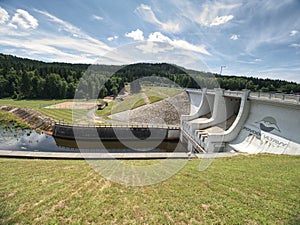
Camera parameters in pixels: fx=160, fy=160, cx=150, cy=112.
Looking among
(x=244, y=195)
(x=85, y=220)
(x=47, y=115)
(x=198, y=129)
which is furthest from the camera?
(x=47, y=115)

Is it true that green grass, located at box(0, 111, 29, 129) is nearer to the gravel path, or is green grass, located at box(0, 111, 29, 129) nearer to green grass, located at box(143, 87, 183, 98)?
the gravel path

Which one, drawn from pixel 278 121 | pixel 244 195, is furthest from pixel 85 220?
pixel 278 121

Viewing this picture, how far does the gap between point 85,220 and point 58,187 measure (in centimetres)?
185

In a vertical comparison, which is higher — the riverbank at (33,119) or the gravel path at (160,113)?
the gravel path at (160,113)

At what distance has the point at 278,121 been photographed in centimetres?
1298

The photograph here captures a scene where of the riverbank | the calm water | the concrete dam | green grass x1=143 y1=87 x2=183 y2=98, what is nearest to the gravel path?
green grass x1=143 y1=87 x2=183 y2=98

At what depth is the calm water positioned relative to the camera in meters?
17.3

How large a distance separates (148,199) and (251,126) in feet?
48.0

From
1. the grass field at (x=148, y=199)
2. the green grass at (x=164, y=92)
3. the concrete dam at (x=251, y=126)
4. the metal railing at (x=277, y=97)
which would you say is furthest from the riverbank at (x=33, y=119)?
the metal railing at (x=277, y=97)

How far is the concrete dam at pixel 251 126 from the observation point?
1179cm

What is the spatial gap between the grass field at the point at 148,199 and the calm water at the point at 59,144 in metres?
12.5

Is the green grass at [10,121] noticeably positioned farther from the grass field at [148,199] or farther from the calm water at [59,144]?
the grass field at [148,199]

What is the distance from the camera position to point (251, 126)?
15.4 m

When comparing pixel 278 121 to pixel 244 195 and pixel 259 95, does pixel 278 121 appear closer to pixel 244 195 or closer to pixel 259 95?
pixel 259 95
